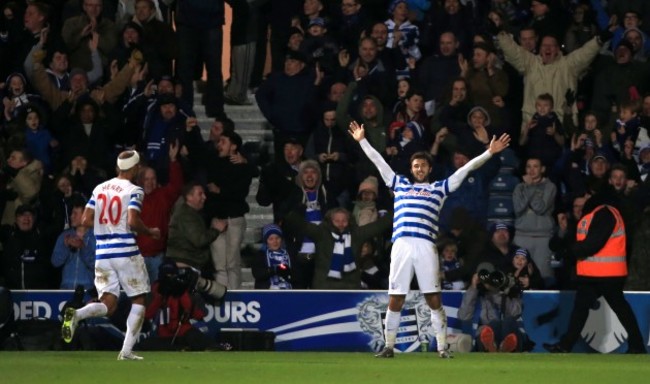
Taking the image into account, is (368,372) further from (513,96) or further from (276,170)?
(513,96)

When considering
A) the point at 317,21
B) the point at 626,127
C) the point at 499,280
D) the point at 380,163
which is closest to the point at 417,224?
the point at 380,163

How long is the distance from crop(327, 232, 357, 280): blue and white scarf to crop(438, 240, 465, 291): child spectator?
1101mm

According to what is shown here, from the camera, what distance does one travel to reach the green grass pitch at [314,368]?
43.7ft

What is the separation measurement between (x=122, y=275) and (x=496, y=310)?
5114 mm

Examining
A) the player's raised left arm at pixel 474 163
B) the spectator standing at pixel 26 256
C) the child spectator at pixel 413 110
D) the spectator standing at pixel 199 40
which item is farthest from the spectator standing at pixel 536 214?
the spectator standing at pixel 26 256

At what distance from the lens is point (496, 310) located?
1869 centimetres

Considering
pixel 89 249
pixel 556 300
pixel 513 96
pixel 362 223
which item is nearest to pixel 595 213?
pixel 556 300

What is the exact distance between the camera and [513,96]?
73.7ft

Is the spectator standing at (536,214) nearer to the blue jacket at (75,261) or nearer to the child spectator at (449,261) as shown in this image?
the child spectator at (449,261)

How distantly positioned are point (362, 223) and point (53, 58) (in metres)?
5.50

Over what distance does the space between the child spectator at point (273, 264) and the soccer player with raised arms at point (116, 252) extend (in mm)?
4270

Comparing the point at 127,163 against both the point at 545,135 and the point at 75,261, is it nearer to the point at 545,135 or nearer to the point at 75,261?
the point at 75,261

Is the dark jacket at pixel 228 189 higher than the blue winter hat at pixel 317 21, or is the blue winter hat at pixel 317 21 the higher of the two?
the blue winter hat at pixel 317 21

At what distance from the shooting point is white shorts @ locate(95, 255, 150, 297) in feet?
51.0
